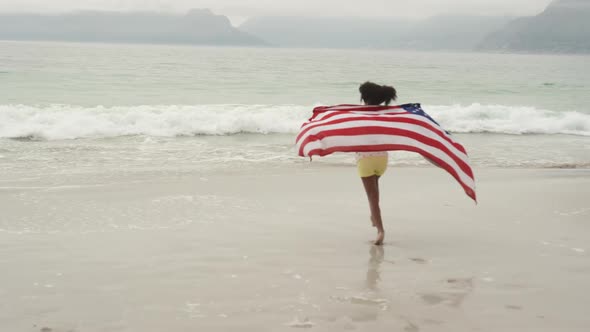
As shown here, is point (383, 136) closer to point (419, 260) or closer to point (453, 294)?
point (419, 260)

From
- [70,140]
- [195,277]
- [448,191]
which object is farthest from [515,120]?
[195,277]

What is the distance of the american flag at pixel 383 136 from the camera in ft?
16.8

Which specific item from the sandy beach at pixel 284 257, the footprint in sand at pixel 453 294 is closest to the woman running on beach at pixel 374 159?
the sandy beach at pixel 284 257

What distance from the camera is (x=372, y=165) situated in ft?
17.7

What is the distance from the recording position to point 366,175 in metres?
5.46

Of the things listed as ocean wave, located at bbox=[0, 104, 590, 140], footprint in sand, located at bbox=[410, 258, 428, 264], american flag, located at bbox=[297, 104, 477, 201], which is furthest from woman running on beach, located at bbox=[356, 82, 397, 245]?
ocean wave, located at bbox=[0, 104, 590, 140]

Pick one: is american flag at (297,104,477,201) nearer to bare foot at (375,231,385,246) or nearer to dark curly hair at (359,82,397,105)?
dark curly hair at (359,82,397,105)

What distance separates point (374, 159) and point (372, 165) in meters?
0.06

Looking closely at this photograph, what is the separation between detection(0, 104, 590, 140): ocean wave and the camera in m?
14.4

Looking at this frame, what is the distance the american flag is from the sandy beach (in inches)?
34.9

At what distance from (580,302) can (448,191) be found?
13.0ft

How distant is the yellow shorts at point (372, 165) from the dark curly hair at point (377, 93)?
52cm

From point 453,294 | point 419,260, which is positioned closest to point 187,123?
point 419,260

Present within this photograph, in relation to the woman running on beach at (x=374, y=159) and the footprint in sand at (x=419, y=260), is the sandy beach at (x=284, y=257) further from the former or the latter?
the woman running on beach at (x=374, y=159)
